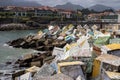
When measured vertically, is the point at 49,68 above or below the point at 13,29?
above

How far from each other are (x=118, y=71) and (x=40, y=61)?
9.84 m

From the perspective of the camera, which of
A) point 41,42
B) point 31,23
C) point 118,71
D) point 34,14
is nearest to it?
point 118,71

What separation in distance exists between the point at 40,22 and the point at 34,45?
232ft

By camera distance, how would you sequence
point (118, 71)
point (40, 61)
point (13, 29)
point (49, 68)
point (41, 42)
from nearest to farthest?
point (118, 71)
point (49, 68)
point (40, 61)
point (41, 42)
point (13, 29)

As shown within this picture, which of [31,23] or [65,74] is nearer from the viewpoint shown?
[65,74]

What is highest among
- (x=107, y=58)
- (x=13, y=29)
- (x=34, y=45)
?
(x=107, y=58)

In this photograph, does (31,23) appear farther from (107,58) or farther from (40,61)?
(107,58)

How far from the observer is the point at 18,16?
10806 cm

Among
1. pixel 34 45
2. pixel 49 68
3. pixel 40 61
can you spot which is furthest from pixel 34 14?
pixel 49 68

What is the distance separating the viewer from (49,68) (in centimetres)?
1369

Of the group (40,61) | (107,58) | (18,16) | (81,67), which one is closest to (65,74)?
(81,67)

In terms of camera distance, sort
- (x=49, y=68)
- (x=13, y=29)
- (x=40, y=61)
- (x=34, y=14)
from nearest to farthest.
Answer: (x=49, y=68), (x=40, y=61), (x=13, y=29), (x=34, y=14)

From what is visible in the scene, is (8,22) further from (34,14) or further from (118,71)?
(118,71)

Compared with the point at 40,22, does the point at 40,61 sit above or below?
above
